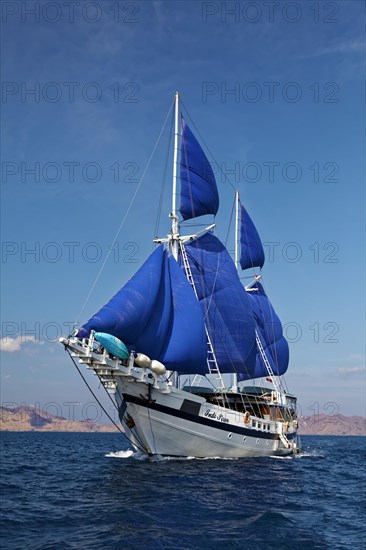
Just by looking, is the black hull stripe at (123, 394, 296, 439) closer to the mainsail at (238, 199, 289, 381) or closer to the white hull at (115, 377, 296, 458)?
the white hull at (115, 377, 296, 458)

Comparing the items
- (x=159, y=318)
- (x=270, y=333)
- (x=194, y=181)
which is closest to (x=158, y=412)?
(x=159, y=318)

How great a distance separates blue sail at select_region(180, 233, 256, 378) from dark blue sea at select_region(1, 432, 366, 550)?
46.6 ft

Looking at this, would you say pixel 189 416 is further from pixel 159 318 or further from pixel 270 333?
→ pixel 270 333

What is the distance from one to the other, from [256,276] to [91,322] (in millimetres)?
41259

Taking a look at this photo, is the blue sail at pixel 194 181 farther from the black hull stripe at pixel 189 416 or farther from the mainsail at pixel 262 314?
the mainsail at pixel 262 314

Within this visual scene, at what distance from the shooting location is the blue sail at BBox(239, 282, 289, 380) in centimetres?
6194

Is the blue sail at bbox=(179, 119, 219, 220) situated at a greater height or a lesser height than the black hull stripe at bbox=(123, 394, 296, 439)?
greater

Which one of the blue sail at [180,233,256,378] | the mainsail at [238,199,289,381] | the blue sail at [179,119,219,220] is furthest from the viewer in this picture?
the mainsail at [238,199,289,381]

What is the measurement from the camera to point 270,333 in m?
63.4

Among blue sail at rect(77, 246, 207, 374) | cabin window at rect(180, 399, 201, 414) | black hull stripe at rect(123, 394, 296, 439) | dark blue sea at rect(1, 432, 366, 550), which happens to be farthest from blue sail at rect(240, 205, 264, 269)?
dark blue sea at rect(1, 432, 366, 550)

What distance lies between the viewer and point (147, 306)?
31125 millimetres

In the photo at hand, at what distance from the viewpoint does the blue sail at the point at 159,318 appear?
29.6 meters

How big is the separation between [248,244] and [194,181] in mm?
21499

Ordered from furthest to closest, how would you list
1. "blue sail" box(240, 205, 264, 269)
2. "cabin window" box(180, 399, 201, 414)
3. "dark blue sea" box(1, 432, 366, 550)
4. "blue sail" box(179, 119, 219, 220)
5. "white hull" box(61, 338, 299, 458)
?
"blue sail" box(240, 205, 264, 269) → "blue sail" box(179, 119, 219, 220) → "cabin window" box(180, 399, 201, 414) → "white hull" box(61, 338, 299, 458) → "dark blue sea" box(1, 432, 366, 550)
